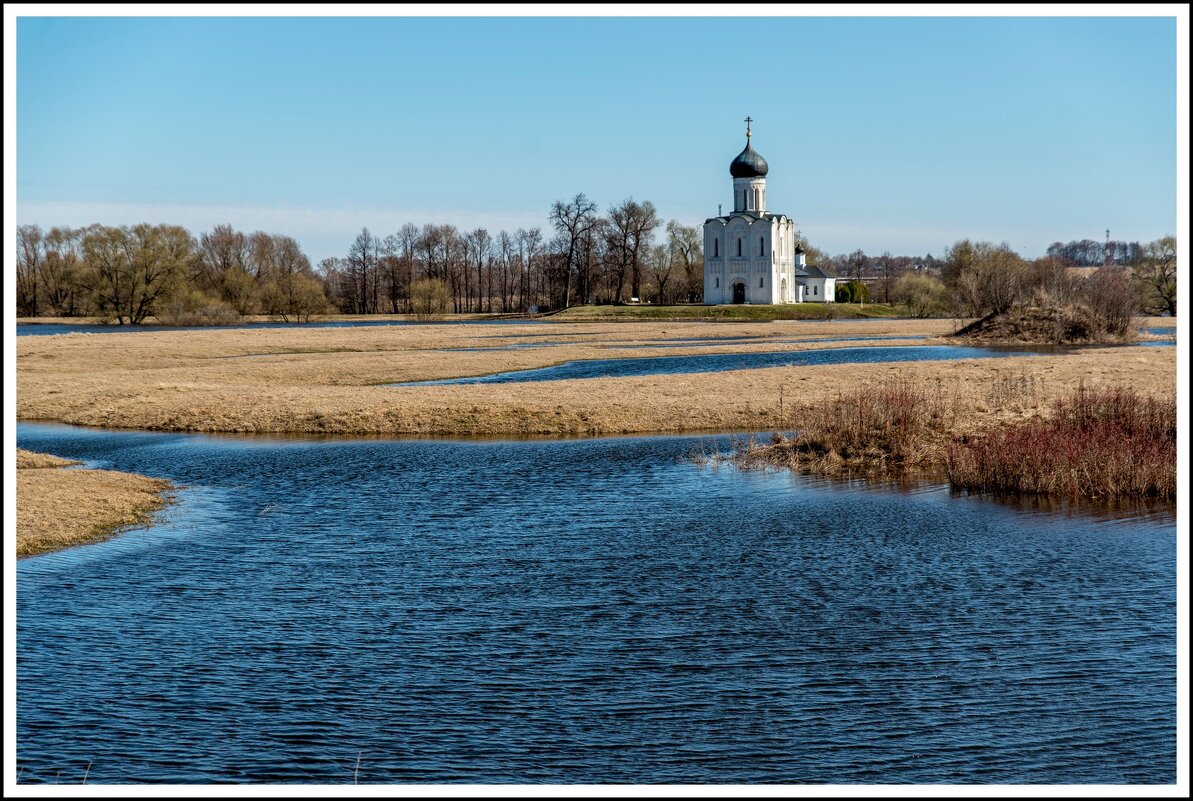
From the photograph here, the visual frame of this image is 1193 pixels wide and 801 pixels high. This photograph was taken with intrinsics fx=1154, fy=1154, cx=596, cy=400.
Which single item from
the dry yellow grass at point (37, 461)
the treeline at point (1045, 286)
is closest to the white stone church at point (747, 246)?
the treeline at point (1045, 286)

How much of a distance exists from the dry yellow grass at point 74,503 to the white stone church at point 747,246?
11672cm

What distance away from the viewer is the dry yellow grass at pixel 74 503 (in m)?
20.9

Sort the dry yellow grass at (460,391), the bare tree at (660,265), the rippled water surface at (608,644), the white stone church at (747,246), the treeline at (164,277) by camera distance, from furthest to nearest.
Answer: the bare tree at (660,265)
the white stone church at (747,246)
the treeline at (164,277)
the dry yellow grass at (460,391)
the rippled water surface at (608,644)

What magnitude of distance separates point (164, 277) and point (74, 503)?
100808 mm

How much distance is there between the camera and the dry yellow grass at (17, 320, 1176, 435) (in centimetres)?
3709

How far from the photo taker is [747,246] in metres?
140

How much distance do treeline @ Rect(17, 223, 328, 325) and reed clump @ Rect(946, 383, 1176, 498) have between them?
102 metres

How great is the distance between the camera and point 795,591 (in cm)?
1720

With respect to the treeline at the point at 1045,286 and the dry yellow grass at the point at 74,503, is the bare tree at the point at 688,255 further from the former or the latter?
the dry yellow grass at the point at 74,503

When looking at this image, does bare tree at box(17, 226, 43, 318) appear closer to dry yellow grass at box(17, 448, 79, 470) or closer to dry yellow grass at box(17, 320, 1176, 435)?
dry yellow grass at box(17, 320, 1176, 435)

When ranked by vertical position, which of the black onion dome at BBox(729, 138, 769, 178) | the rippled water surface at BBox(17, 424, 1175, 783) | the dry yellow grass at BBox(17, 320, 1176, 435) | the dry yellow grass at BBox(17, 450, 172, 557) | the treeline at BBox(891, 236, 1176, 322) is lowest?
the rippled water surface at BBox(17, 424, 1175, 783)

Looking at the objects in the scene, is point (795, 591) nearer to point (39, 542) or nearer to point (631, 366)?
point (39, 542)

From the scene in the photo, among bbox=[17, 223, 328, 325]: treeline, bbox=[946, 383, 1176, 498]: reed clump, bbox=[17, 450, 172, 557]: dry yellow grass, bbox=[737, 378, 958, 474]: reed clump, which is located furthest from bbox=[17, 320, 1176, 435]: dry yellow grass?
bbox=[17, 223, 328, 325]: treeline

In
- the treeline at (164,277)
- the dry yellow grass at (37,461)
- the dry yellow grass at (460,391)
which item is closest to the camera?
the dry yellow grass at (37,461)
